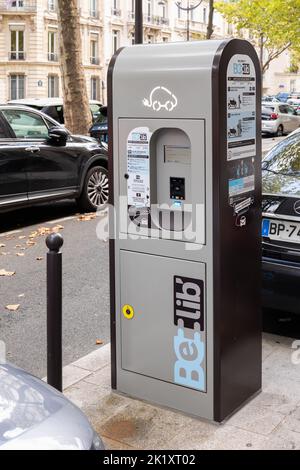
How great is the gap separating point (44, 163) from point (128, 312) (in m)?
5.85

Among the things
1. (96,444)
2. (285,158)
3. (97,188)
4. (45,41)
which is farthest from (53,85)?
(96,444)

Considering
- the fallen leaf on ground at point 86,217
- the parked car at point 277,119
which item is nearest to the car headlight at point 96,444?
the fallen leaf on ground at point 86,217

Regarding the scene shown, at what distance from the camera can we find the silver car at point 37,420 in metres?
2.35

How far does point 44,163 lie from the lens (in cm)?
934

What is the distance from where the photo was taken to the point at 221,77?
10.8ft

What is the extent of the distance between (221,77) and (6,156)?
5829mm

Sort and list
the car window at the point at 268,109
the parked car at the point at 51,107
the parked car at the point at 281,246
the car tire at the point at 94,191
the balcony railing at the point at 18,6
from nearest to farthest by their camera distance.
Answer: the parked car at the point at 281,246
the car tire at the point at 94,191
the parked car at the point at 51,107
the car window at the point at 268,109
the balcony railing at the point at 18,6

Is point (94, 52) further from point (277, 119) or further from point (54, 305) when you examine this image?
point (54, 305)

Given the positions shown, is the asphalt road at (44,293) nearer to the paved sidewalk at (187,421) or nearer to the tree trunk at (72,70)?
the paved sidewalk at (187,421)

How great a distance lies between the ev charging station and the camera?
11.1 ft

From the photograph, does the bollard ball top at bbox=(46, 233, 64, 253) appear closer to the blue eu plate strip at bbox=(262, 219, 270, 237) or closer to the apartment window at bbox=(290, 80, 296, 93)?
the blue eu plate strip at bbox=(262, 219, 270, 237)

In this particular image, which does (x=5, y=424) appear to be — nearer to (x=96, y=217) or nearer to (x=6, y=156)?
(x=6, y=156)

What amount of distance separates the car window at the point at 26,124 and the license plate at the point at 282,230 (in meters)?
5.38

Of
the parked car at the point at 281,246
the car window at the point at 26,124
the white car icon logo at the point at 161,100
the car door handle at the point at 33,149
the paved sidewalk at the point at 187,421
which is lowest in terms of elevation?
the paved sidewalk at the point at 187,421
